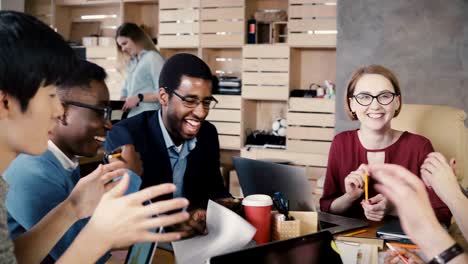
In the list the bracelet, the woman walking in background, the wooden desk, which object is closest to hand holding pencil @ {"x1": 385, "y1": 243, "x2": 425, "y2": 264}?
the bracelet

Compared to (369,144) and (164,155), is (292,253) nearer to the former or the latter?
(164,155)

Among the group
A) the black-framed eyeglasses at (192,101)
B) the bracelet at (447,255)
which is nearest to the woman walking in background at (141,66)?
the black-framed eyeglasses at (192,101)

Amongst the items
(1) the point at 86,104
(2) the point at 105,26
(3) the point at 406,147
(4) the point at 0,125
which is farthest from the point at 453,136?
(2) the point at 105,26

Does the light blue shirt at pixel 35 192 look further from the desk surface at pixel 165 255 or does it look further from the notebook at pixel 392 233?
the notebook at pixel 392 233

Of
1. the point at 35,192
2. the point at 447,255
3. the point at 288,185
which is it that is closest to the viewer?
the point at 447,255

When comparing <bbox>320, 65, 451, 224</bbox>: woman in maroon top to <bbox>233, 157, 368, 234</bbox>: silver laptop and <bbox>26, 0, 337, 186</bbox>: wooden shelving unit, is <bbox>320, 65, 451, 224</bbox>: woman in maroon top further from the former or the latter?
<bbox>26, 0, 337, 186</bbox>: wooden shelving unit

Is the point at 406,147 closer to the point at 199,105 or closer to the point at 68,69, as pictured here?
the point at 199,105

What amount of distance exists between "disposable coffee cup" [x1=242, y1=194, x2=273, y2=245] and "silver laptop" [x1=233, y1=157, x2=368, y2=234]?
238 mm

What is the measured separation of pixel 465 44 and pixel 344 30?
0.77m

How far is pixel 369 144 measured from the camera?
209 cm

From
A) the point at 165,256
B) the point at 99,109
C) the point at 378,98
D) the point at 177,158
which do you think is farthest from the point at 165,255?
the point at 378,98

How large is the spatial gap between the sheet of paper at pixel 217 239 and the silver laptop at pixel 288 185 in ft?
1.31

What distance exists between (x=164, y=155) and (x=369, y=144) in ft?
2.73

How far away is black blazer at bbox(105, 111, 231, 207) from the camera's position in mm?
1925
